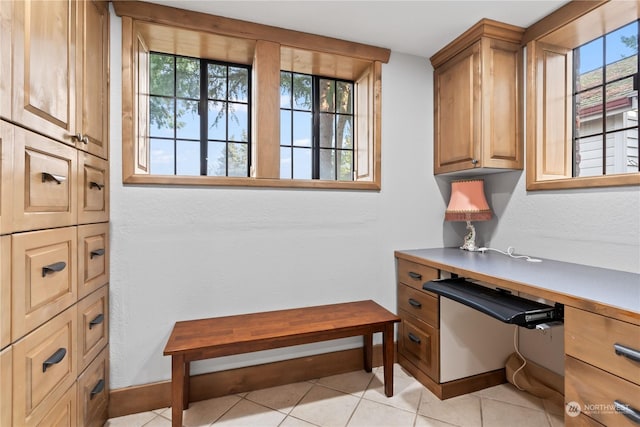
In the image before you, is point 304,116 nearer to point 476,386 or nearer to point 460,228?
point 460,228

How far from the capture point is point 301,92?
2.40 metres

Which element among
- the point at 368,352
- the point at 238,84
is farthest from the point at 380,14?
the point at 368,352

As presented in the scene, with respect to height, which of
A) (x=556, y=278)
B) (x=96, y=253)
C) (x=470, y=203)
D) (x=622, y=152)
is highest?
(x=622, y=152)

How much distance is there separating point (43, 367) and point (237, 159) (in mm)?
1515

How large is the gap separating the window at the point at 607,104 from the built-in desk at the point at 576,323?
2.26ft

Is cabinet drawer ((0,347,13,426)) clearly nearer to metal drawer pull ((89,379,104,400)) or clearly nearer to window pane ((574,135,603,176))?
metal drawer pull ((89,379,104,400))

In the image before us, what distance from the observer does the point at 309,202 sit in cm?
213

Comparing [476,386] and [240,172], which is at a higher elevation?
[240,172]

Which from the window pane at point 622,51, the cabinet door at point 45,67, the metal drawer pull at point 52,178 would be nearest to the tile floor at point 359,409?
the metal drawer pull at point 52,178

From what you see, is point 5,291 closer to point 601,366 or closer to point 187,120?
point 187,120

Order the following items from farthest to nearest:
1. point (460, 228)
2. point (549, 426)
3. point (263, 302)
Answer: point (460, 228) < point (263, 302) < point (549, 426)

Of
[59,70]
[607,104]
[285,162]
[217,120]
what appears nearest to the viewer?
[59,70]

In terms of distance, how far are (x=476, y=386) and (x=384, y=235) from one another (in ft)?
3.71

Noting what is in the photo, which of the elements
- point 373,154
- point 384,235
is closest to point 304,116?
point 373,154
